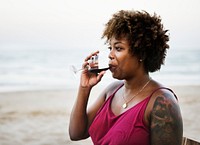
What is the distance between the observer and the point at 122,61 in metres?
1.47

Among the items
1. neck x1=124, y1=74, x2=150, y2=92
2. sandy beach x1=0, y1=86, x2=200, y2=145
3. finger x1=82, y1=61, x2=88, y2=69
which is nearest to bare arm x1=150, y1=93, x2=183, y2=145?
neck x1=124, y1=74, x2=150, y2=92

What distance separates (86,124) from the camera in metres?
1.70

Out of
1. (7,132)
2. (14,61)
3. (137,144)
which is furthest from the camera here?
(14,61)

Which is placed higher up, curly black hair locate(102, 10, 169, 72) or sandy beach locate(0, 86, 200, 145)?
curly black hair locate(102, 10, 169, 72)

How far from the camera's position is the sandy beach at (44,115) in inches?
153

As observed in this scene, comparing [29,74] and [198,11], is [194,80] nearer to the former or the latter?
[198,11]

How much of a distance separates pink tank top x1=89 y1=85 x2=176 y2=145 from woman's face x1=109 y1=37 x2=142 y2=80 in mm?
117

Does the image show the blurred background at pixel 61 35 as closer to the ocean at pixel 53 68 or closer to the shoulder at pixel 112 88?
the ocean at pixel 53 68

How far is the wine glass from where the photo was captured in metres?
Answer: 1.56

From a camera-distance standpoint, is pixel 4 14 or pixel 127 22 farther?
pixel 4 14

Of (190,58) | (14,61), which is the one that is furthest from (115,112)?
(190,58)

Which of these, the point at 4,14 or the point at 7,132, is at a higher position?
the point at 4,14

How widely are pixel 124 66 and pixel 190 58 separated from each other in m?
5.99

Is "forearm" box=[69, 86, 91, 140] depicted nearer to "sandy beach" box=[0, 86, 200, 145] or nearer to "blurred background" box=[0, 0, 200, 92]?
"sandy beach" box=[0, 86, 200, 145]
